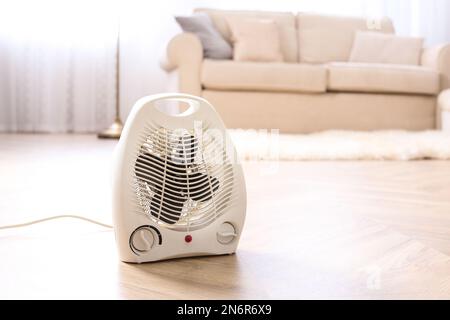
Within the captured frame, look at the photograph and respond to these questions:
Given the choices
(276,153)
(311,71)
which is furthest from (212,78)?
(276,153)

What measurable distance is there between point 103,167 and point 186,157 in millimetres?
1341

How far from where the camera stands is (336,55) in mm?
4156

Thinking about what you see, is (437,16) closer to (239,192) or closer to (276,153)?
(276,153)

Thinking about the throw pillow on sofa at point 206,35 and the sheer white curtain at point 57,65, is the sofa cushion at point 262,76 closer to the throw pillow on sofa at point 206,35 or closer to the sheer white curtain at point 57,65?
the throw pillow on sofa at point 206,35

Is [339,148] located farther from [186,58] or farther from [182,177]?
[182,177]

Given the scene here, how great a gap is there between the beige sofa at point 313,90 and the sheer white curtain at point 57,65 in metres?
1.01

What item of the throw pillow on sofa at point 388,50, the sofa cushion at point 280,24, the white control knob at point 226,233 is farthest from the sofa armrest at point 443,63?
the white control knob at point 226,233

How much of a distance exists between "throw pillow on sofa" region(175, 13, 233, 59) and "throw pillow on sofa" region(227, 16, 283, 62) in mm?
122

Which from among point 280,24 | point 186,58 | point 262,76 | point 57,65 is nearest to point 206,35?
point 186,58

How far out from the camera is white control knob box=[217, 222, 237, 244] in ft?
3.09

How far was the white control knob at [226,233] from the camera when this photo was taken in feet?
3.09

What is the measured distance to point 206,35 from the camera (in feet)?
11.8

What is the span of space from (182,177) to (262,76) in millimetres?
2595

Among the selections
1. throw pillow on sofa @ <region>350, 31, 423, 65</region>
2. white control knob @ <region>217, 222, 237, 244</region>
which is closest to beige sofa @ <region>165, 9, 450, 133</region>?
throw pillow on sofa @ <region>350, 31, 423, 65</region>
